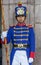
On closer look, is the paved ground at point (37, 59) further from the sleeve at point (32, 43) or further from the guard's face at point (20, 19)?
the guard's face at point (20, 19)

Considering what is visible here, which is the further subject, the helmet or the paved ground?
the paved ground

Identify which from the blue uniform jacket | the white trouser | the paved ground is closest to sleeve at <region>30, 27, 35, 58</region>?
the blue uniform jacket

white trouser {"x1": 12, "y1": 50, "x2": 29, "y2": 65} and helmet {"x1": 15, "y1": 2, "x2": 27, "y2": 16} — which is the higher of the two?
helmet {"x1": 15, "y1": 2, "x2": 27, "y2": 16}

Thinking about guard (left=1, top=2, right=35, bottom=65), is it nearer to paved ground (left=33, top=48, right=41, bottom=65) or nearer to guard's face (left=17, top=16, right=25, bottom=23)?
guard's face (left=17, top=16, right=25, bottom=23)

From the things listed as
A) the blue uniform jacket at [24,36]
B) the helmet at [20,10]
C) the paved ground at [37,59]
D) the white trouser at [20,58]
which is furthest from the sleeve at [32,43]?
the paved ground at [37,59]

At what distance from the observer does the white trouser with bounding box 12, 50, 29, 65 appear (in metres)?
6.01

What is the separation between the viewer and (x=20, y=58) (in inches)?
237

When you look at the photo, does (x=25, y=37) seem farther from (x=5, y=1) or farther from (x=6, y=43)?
(x=5, y=1)

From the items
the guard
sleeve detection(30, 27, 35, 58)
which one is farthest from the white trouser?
sleeve detection(30, 27, 35, 58)

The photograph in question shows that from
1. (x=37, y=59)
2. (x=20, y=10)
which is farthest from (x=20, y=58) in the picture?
(x=20, y=10)

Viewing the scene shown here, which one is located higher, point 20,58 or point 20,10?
point 20,10

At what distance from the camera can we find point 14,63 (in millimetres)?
6039

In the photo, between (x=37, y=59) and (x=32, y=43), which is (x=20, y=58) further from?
(x=37, y=59)

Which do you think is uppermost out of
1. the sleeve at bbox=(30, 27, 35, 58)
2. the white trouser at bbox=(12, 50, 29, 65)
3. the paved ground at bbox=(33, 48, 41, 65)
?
the sleeve at bbox=(30, 27, 35, 58)
